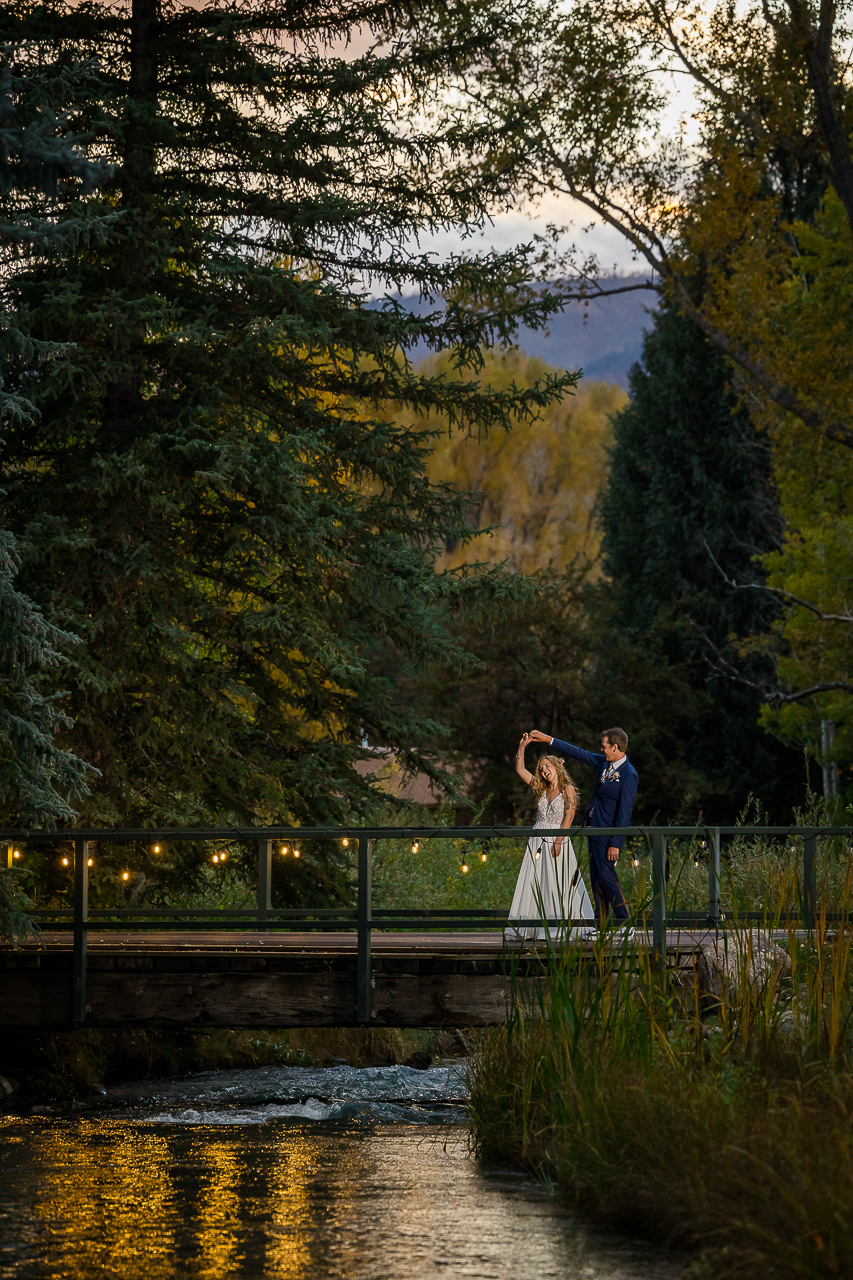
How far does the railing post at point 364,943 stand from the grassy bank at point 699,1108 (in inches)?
88.3

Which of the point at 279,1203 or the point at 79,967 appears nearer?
the point at 279,1203

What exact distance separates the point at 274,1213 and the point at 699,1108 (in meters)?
2.02

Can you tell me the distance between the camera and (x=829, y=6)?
20.8 meters

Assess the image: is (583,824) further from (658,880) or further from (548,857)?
(658,880)

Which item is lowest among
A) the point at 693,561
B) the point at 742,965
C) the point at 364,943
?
the point at 364,943

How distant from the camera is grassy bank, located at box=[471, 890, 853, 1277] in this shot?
501 cm

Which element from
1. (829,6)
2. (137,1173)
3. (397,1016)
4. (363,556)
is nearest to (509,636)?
(829,6)

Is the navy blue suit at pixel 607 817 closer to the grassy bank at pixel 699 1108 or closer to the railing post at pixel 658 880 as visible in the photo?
the railing post at pixel 658 880

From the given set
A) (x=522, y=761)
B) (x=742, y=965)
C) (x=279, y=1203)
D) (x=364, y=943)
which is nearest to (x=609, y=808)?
(x=522, y=761)

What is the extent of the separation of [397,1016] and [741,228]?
671 inches

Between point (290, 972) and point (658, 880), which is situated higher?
point (658, 880)

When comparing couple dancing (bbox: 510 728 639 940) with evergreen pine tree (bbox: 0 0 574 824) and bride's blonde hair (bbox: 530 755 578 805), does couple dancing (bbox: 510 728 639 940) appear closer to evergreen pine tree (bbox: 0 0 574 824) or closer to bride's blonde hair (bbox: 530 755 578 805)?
bride's blonde hair (bbox: 530 755 578 805)

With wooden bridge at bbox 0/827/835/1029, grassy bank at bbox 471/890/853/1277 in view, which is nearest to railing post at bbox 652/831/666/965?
wooden bridge at bbox 0/827/835/1029

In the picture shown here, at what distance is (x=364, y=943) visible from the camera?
10.5 meters
